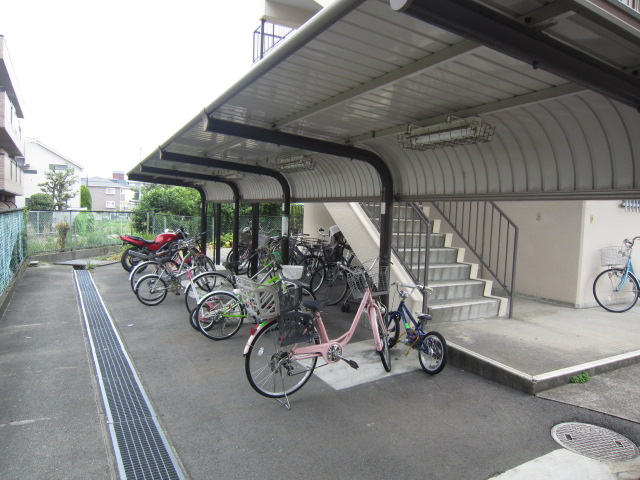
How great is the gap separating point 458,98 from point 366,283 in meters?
2.14

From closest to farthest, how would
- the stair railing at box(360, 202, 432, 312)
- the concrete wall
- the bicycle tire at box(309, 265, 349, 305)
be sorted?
1. the stair railing at box(360, 202, 432, 312)
2. the concrete wall
3. the bicycle tire at box(309, 265, 349, 305)

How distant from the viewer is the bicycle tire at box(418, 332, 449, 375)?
14.0ft

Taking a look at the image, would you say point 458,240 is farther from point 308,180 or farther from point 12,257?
point 12,257

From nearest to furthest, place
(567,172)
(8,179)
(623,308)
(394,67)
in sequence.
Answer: (394,67), (567,172), (623,308), (8,179)

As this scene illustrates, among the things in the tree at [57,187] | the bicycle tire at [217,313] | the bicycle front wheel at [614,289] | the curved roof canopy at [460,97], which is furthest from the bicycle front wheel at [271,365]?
the tree at [57,187]

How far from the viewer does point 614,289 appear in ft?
22.9

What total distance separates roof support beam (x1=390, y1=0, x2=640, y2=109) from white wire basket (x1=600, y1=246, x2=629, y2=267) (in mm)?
5462

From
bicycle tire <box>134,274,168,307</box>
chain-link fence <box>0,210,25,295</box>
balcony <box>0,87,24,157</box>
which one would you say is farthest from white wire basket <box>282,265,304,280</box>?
balcony <box>0,87,24,157</box>

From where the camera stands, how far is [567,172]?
348 cm

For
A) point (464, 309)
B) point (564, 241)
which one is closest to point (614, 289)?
point (564, 241)

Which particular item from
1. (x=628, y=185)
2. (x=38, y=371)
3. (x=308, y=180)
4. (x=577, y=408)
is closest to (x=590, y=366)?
(x=577, y=408)

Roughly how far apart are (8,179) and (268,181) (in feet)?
34.7

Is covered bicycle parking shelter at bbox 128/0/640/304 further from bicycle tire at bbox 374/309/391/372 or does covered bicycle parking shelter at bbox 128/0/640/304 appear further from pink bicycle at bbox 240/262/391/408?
pink bicycle at bbox 240/262/391/408

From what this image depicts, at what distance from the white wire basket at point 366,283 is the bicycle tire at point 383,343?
1.01ft
